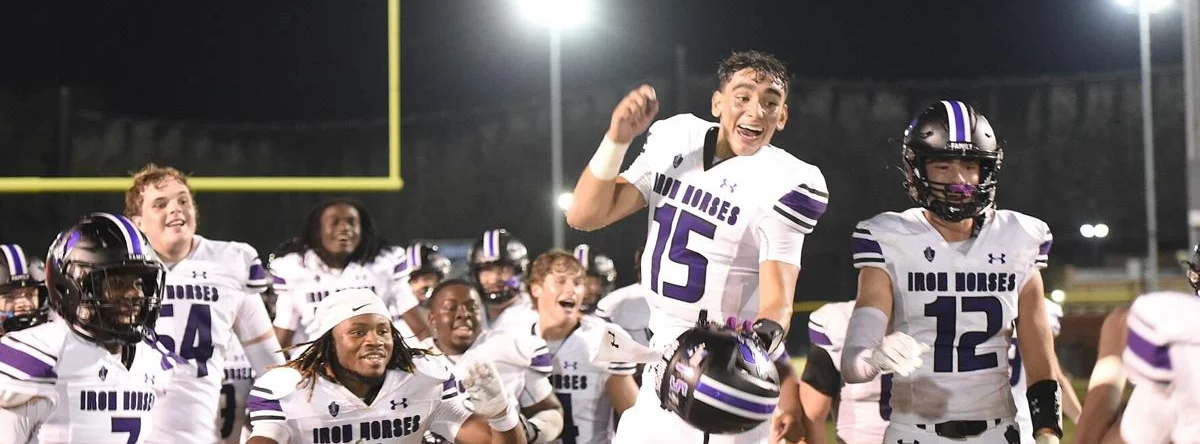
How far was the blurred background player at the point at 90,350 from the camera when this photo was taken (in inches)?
166

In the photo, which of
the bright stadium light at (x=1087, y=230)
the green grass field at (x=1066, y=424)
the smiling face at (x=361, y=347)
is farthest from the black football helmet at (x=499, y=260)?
the bright stadium light at (x=1087, y=230)

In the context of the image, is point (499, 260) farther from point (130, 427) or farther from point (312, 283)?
point (130, 427)

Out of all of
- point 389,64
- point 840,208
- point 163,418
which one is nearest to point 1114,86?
point 840,208

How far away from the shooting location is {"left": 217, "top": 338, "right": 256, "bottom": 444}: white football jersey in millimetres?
6938

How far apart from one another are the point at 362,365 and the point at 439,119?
54.0 ft

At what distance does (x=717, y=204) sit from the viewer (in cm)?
424

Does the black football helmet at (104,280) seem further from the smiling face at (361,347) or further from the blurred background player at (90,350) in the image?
the smiling face at (361,347)

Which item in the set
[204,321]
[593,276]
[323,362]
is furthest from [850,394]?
[593,276]

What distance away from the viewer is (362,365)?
4.64m

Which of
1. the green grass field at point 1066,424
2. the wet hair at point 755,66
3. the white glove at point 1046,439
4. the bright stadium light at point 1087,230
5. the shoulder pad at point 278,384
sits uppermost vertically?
the wet hair at point 755,66

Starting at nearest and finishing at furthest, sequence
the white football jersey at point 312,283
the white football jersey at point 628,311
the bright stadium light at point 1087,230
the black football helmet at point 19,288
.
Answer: the black football helmet at point 19,288 → the white football jersey at point 628,311 → the white football jersey at point 312,283 → the bright stadium light at point 1087,230

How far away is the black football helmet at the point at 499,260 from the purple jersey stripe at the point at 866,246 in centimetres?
493

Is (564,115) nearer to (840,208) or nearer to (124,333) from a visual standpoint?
(840,208)

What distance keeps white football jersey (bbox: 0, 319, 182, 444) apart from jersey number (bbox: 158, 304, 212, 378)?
4.29 ft
